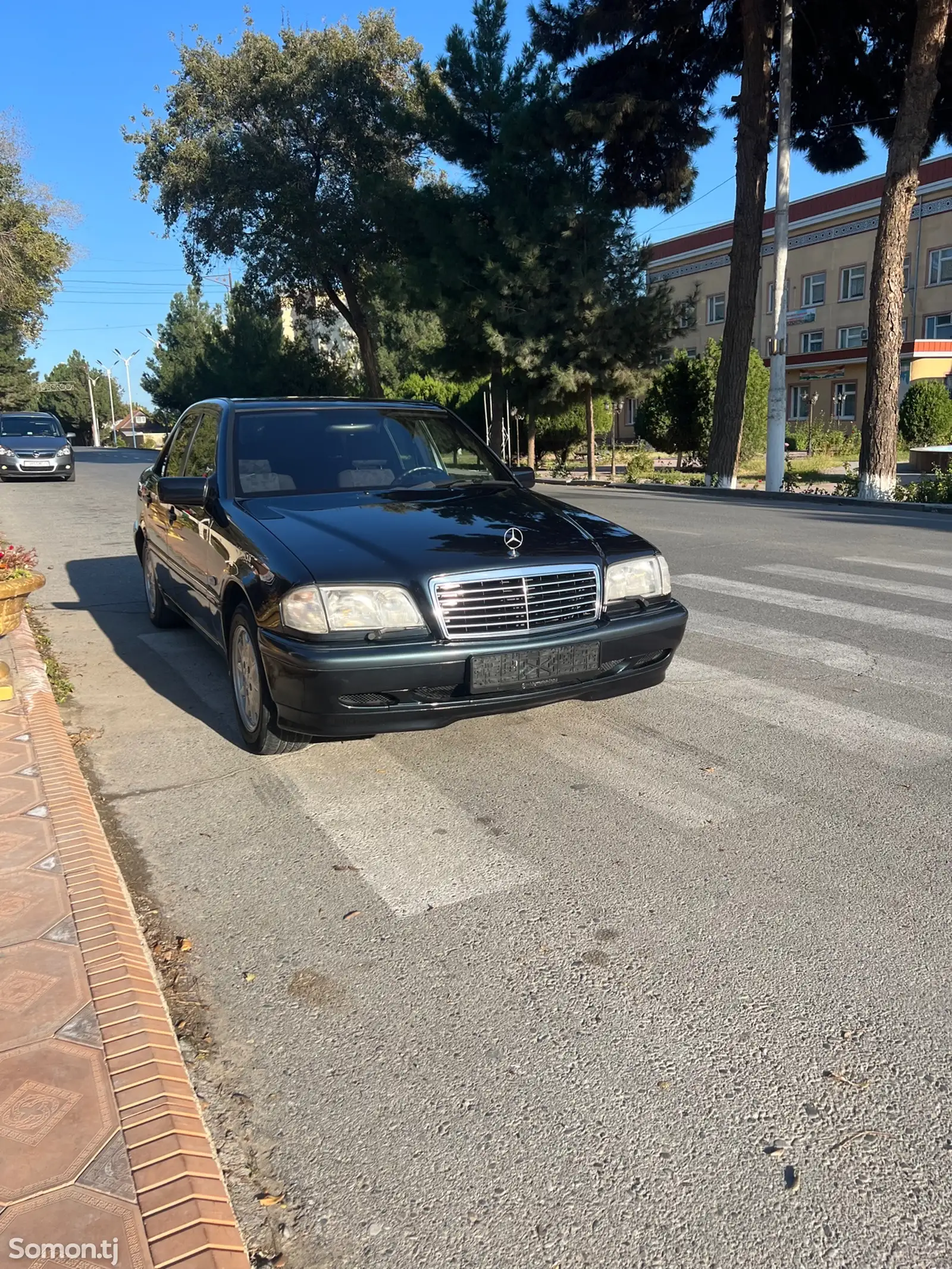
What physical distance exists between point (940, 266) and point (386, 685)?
48.5m

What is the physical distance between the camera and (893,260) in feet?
61.1

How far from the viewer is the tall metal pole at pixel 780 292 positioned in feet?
65.8

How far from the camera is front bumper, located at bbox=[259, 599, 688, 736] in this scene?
3.87 m

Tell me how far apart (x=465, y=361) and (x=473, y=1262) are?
26.9m

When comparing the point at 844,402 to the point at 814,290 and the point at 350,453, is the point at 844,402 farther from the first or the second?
the point at 350,453

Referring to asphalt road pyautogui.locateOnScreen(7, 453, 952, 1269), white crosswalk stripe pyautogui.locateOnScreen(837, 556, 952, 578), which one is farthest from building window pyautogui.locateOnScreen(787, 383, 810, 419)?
asphalt road pyautogui.locateOnScreen(7, 453, 952, 1269)

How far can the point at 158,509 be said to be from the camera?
265 inches

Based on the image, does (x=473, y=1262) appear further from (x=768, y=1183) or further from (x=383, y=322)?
(x=383, y=322)

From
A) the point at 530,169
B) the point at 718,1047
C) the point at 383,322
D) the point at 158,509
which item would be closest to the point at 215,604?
the point at 158,509

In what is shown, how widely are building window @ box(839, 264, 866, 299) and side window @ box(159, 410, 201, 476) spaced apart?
47.0 m

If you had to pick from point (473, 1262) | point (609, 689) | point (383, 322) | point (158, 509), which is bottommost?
point (473, 1262)

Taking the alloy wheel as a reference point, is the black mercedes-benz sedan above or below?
above

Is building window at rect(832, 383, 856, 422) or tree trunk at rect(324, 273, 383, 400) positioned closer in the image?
tree trunk at rect(324, 273, 383, 400)

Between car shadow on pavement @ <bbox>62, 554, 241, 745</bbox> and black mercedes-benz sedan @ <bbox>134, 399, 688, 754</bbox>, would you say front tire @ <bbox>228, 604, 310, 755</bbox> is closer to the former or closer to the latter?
black mercedes-benz sedan @ <bbox>134, 399, 688, 754</bbox>
